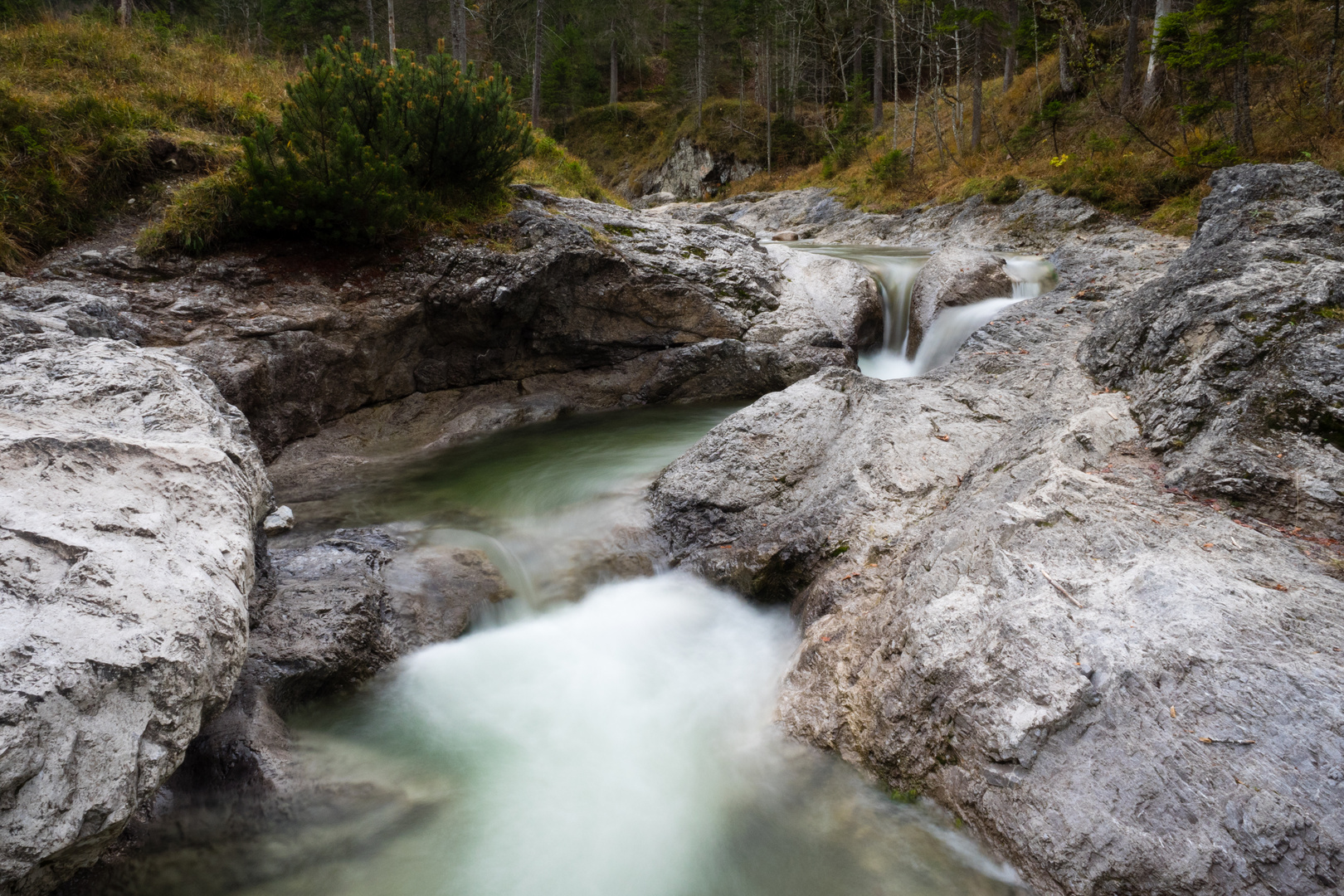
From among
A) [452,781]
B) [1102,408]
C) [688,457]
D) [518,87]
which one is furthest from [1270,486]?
[518,87]

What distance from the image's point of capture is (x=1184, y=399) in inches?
169

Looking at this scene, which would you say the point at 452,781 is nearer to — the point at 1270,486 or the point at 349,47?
the point at 1270,486

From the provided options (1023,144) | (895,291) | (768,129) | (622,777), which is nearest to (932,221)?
(1023,144)

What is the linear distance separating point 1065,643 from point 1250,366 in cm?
269

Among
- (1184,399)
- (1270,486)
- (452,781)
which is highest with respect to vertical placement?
(1184,399)

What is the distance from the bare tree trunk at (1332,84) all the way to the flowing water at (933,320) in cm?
503

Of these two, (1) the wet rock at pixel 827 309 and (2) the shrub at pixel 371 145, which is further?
(1) the wet rock at pixel 827 309

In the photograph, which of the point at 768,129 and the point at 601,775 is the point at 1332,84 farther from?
the point at 768,129

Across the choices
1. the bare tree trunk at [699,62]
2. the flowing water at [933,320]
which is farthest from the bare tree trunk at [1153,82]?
the bare tree trunk at [699,62]

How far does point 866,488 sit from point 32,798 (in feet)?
15.4

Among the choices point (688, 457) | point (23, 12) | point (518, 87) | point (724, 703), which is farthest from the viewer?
point (518, 87)

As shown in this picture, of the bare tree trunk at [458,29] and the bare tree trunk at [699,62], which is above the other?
the bare tree trunk at [699,62]

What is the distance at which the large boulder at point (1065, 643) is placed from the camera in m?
2.34

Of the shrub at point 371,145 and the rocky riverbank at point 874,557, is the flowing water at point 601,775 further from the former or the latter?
the shrub at point 371,145
